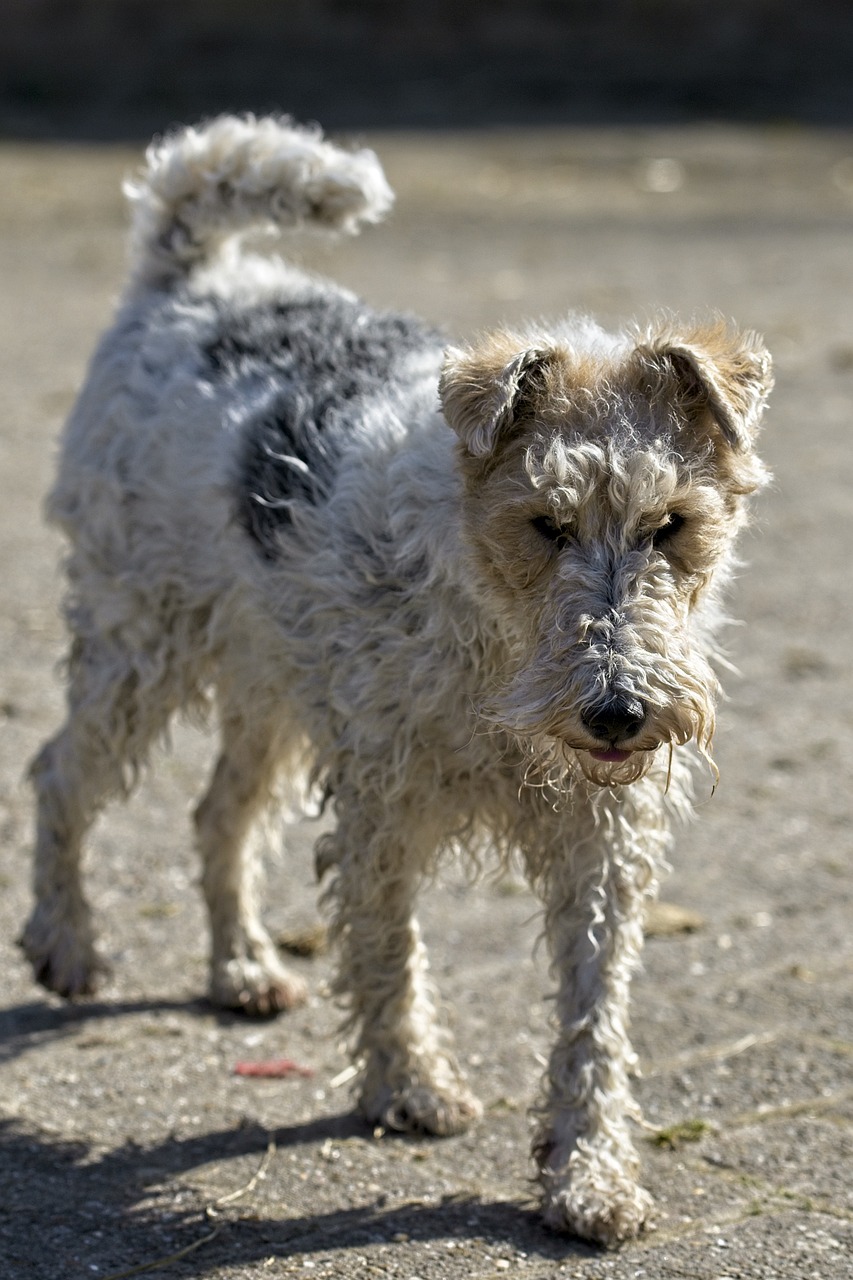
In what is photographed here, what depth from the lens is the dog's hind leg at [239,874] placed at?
5000mm

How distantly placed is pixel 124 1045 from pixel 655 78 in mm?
17681

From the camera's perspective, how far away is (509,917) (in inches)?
217

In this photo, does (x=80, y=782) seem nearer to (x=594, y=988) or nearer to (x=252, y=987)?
(x=252, y=987)

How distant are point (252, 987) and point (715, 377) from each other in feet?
7.55

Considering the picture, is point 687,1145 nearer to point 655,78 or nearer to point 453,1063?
point 453,1063

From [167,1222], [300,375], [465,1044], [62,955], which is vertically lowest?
[167,1222]

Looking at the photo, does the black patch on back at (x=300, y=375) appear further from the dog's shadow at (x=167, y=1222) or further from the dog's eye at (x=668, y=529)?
the dog's shadow at (x=167, y=1222)

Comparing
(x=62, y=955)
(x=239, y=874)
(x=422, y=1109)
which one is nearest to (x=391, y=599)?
→ (x=422, y=1109)

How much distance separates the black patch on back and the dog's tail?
0.27 metres

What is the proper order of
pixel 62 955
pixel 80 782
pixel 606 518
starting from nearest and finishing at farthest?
1. pixel 606 518
2. pixel 62 955
3. pixel 80 782

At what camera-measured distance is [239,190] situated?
508 centimetres

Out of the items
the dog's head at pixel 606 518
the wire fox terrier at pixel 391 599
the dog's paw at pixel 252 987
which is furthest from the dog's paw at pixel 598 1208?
the dog's paw at pixel 252 987

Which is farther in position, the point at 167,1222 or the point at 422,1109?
the point at 422,1109

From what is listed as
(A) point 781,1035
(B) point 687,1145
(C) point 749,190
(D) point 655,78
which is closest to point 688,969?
(A) point 781,1035
